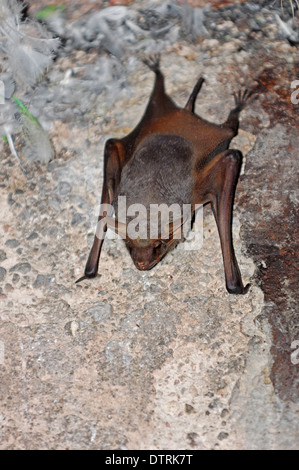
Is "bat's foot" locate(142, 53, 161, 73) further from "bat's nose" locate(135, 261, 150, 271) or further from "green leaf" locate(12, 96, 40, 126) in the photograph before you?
"bat's nose" locate(135, 261, 150, 271)

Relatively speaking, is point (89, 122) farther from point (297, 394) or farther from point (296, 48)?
point (297, 394)

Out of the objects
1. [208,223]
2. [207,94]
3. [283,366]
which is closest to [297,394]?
[283,366]

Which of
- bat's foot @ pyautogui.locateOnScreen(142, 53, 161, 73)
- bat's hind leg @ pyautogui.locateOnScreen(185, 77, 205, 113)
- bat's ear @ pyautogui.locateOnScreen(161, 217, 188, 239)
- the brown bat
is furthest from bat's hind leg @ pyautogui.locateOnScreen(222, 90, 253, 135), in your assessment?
bat's ear @ pyautogui.locateOnScreen(161, 217, 188, 239)

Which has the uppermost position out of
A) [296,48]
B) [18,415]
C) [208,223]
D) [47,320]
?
[296,48]

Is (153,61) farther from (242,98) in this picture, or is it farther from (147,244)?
(147,244)

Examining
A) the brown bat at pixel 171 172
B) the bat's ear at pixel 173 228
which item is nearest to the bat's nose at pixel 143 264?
the brown bat at pixel 171 172

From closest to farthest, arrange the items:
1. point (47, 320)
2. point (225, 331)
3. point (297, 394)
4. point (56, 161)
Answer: point (297, 394), point (225, 331), point (47, 320), point (56, 161)

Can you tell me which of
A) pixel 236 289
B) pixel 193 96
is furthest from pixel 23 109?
pixel 236 289
